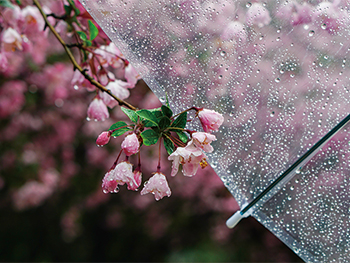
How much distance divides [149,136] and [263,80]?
11.0 inches

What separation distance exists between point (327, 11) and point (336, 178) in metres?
0.37

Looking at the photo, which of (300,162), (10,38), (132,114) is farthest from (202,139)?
(10,38)

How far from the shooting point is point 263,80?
634 millimetres

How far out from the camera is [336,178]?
0.68 m

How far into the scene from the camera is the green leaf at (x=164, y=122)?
0.57m

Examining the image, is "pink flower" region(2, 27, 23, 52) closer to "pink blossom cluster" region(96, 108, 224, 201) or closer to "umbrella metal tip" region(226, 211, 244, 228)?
"pink blossom cluster" region(96, 108, 224, 201)

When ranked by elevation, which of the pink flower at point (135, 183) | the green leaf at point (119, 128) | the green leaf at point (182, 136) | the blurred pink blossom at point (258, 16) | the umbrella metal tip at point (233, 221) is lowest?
the umbrella metal tip at point (233, 221)

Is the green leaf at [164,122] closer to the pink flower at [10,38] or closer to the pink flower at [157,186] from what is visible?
the pink flower at [157,186]

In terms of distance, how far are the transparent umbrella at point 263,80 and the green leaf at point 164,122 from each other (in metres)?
0.10

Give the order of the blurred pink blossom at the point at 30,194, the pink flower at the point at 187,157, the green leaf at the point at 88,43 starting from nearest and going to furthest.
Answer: the pink flower at the point at 187,157
the green leaf at the point at 88,43
the blurred pink blossom at the point at 30,194

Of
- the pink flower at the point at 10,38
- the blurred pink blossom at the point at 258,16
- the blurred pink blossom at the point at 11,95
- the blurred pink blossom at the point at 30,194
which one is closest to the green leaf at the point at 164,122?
the blurred pink blossom at the point at 258,16

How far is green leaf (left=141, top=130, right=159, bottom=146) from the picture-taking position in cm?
55

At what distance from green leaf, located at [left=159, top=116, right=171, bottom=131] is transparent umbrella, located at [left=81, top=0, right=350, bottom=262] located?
0.32 feet

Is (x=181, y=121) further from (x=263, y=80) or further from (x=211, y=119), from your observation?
(x=263, y=80)
